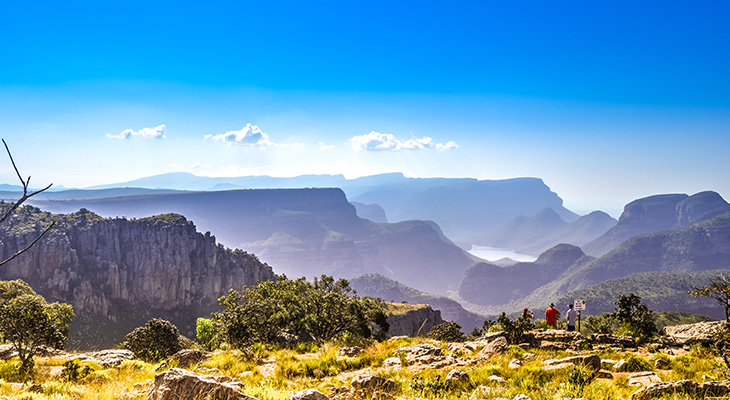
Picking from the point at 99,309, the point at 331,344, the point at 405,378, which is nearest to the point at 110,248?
the point at 99,309

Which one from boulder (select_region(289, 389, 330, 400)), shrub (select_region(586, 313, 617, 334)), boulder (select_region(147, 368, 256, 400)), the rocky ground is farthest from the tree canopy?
shrub (select_region(586, 313, 617, 334))

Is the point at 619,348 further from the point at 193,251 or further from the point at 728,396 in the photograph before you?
the point at 193,251

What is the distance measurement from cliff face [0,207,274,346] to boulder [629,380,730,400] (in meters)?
124

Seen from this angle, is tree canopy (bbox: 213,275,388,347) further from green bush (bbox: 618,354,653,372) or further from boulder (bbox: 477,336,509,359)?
green bush (bbox: 618,354,653,372)

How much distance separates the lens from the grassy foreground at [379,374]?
1127 centimetres

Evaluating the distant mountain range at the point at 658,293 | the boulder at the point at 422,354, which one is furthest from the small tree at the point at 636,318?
the distant mountain range at the point at 658,293

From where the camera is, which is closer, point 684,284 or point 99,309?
point 99,309

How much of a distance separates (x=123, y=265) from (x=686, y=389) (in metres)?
150

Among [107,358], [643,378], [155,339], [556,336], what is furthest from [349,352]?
[155,339]

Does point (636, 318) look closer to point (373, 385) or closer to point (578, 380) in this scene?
point (578, 380)

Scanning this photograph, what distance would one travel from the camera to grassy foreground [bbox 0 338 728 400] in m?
11.3

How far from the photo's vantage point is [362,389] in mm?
11828

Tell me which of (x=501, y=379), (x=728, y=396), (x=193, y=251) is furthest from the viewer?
(x=193, y=251)

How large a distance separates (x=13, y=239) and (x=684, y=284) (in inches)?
10007
